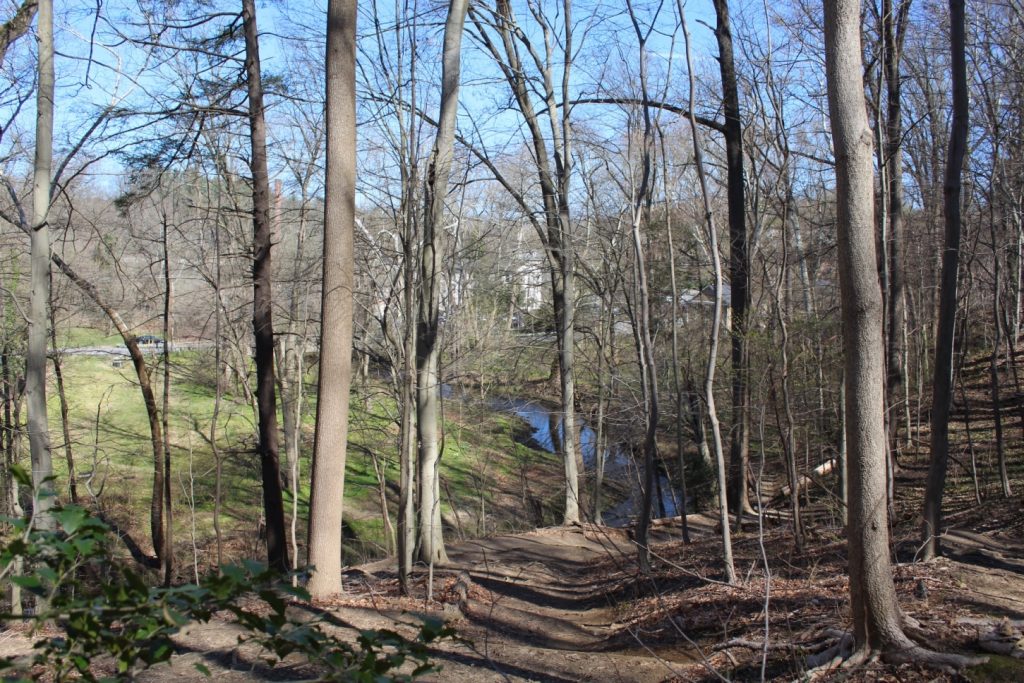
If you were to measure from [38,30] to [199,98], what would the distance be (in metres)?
2.40

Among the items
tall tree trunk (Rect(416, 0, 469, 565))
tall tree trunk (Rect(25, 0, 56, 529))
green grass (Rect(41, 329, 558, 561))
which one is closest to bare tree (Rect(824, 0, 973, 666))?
tall tree trunk (Rect(416, 0, 469, 565))

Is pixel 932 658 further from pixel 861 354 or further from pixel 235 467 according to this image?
pixel 235 467

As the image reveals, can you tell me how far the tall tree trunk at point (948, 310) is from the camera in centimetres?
738

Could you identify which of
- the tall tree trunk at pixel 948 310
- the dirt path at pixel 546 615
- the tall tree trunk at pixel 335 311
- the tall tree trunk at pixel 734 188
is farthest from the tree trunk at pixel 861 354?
the tall tree trunk at pixel 734 188

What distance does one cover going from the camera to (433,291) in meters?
9.59

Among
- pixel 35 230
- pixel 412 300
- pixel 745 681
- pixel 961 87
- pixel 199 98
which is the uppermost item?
pixel 199 98

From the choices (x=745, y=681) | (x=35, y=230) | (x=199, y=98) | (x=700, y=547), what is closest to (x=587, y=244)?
(x=700, y=547)

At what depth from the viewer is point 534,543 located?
1345 cm

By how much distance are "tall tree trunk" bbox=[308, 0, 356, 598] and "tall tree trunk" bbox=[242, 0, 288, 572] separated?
3.67 metres

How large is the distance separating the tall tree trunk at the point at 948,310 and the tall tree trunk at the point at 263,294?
28.9 feet

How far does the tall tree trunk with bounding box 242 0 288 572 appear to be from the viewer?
1199cm

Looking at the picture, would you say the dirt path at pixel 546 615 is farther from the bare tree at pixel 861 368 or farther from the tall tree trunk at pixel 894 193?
the tall tree trunk at pixel 894 193

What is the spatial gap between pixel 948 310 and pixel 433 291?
5501 millimetres

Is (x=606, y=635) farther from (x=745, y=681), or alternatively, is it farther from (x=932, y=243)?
(x=932, y=243)
